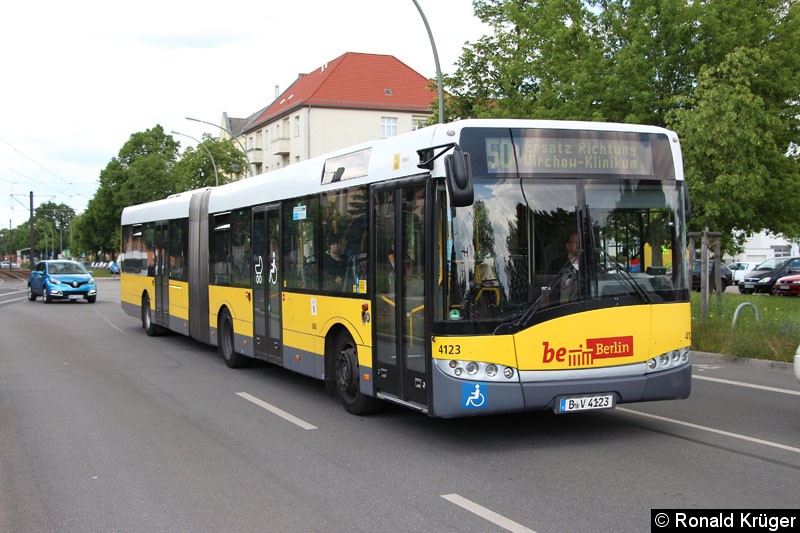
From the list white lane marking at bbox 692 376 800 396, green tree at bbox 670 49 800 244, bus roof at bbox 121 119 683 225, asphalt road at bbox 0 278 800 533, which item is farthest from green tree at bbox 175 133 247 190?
white lane marking at bbox 692 376 800 396

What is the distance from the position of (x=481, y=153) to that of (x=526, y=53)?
80.5 feet

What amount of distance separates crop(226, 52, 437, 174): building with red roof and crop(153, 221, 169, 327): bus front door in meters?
48.6

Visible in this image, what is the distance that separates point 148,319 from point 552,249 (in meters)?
14.1

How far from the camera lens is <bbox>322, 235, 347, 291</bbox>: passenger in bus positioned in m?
9.59

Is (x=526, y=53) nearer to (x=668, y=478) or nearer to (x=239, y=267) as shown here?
(x=239, y=267)

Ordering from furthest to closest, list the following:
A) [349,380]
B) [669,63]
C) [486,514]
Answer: [669,63]
[349,380]
[486,514]

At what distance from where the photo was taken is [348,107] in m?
68.3

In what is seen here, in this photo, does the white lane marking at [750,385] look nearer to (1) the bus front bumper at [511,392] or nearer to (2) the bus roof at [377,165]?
(1) the bus front bumper at [511,392]

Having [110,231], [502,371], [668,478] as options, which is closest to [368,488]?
[502,371]

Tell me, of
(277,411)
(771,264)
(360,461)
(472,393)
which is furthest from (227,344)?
(771,264)

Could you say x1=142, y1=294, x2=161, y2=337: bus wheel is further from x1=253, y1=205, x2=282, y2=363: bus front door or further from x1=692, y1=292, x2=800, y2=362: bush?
x1=692, y1=292, x2=800, y2=362: bush

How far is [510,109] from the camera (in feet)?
98.9

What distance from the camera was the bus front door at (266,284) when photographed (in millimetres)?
11742

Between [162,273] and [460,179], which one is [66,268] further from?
[460,179]
